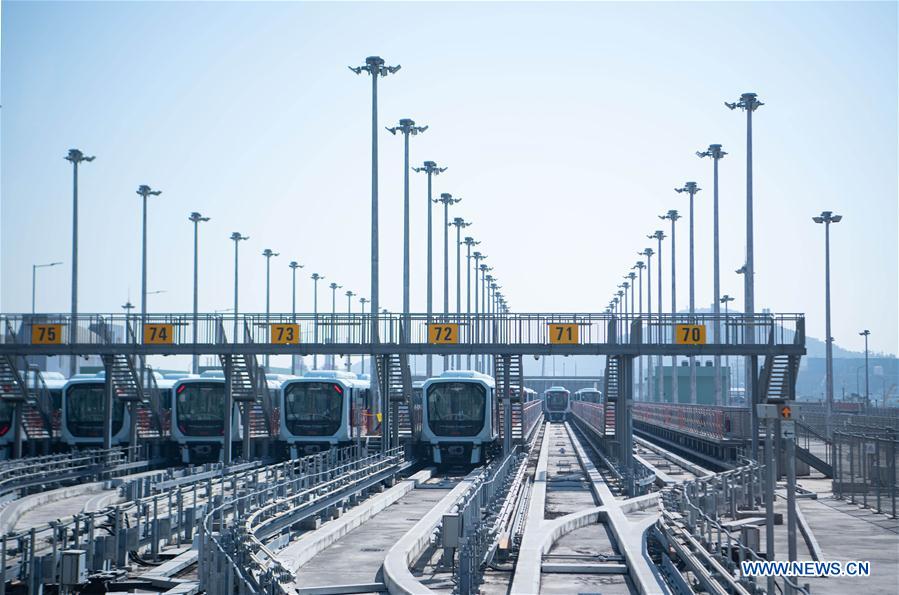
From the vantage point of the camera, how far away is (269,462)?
41.7 metres

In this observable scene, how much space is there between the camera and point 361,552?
20531mm

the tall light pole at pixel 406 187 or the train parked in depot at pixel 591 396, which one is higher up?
the tall light pole at pixel 406 187

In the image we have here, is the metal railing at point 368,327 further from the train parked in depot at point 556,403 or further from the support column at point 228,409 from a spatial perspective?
the train parked in depot at point 556,403

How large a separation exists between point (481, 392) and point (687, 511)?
20.4 m

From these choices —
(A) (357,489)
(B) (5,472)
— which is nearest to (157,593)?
(A) (357,489)

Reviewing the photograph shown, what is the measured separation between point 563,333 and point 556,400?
72.1 metres

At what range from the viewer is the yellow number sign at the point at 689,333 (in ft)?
117

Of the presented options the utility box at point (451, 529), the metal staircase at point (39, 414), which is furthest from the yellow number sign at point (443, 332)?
the utility box at point (451, 529)

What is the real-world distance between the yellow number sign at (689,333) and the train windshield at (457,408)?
763cm

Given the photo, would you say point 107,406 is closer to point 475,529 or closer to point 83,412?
point 83,412

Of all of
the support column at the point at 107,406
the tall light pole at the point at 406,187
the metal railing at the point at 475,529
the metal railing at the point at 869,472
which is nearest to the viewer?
the metal railing at the point at 475,529

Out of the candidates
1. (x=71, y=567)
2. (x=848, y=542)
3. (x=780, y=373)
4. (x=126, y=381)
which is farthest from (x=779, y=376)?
(x=71, y=567)

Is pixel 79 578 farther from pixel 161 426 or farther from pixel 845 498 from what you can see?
pixel 161 426

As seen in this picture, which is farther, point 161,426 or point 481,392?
point 161,426
